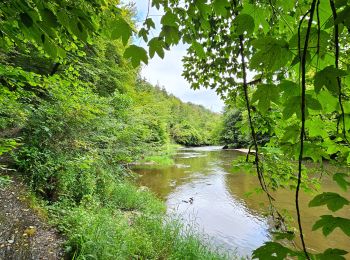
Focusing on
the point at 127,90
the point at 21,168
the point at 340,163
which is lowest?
the point at 21,168

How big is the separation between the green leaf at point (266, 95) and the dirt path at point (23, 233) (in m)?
3.73

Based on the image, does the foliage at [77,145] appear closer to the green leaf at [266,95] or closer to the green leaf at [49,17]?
the green leaf at [49,17]

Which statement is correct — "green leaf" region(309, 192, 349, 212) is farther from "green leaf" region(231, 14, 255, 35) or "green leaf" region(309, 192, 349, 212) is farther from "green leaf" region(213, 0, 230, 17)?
"green leaf" region(213, 0, 230, 17)

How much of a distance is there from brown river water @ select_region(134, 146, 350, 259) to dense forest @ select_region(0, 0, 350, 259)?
0.90m

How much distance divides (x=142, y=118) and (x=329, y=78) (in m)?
10.1

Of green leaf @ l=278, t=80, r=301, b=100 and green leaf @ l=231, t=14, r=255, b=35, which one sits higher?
green leaf @ l=231, t=14, r=255, b=35

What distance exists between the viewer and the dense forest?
0.74 meters

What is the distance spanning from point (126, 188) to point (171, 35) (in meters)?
7.50

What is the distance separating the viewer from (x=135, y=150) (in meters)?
9.53

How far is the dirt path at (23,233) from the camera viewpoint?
136 inches

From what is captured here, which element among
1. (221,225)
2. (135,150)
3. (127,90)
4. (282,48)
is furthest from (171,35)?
(127,90)

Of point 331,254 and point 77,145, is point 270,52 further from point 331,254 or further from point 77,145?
point 77,145

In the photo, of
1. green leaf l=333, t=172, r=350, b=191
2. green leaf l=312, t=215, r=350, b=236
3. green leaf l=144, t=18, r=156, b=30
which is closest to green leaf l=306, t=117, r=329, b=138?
green leaf l=333, t=172, r=350, b=191

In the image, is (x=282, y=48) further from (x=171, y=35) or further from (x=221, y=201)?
(x=221, y=201)
